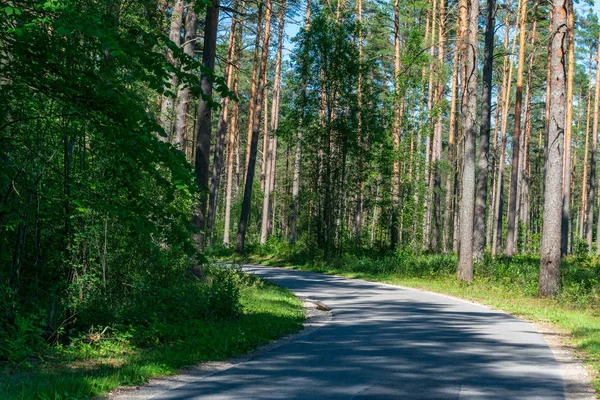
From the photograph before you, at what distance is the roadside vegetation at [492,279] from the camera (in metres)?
14.1

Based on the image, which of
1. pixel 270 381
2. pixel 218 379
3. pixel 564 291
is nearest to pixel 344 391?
pixel 270 381

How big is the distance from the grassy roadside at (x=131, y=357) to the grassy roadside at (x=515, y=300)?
5.05m

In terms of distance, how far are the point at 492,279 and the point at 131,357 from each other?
18.2 m

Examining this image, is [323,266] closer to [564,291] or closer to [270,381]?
[564,291]

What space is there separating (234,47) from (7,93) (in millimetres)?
37451

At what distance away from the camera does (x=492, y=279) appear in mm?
24062

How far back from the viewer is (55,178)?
9.41 meters

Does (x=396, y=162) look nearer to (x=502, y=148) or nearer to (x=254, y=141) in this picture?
(x=254, y=141)

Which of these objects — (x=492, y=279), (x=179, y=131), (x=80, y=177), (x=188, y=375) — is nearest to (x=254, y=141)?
(x=492, y=279)

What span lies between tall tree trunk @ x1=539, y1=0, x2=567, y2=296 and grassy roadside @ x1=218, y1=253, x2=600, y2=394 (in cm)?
91

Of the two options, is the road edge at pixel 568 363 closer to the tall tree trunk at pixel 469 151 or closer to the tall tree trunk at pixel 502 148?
the tall tree trunk at pixel 469 151

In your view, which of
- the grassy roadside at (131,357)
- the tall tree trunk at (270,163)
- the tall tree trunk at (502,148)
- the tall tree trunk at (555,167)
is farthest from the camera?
the tall tree trunk at (270,163)

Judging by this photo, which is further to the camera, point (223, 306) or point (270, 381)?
point (223, 306)

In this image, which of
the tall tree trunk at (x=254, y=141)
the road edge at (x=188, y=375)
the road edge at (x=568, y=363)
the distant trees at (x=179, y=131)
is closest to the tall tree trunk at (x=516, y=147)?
the distant trees at (x=179, y=131)
